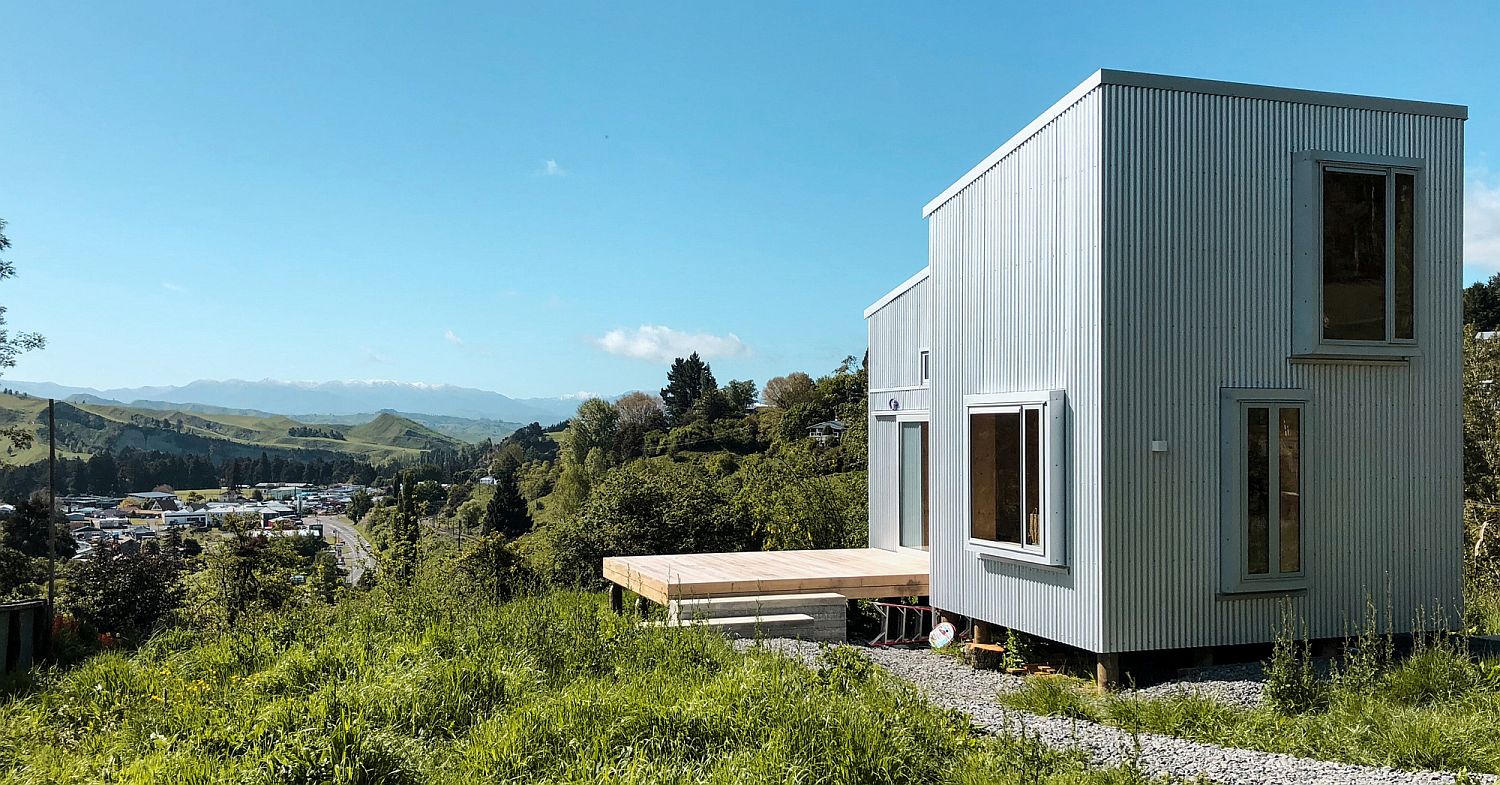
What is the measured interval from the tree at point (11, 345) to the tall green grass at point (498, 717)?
35.8 feet

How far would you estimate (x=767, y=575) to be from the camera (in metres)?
9.38

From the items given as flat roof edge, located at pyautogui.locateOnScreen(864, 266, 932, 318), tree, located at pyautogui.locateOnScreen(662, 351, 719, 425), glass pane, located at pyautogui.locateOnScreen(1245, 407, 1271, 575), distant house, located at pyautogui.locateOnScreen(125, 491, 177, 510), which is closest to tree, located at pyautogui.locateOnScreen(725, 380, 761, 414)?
tree, located at pyautogui.locateOnScreen(662, 351, 719, 425)

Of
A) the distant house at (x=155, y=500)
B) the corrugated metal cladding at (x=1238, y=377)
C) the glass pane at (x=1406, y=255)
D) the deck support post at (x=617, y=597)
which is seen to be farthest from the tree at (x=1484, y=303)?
the distant house at (x=155, y=500)

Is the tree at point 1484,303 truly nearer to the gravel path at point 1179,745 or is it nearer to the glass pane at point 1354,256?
the glass pane at point 1354,256

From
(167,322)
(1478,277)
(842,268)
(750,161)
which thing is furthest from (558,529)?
(1478,277)

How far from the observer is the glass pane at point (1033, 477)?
7.50 metres

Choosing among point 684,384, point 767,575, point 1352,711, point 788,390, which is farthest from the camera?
point 684,384

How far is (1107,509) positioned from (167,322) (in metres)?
43.5

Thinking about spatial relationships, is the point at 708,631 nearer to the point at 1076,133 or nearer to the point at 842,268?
the point at 1076,133

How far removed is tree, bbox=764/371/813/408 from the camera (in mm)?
57575

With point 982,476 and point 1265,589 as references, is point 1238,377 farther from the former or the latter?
point 982,476

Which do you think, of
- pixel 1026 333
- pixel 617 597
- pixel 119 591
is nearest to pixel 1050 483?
pixel 1026 333

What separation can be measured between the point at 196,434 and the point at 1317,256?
2601 inches

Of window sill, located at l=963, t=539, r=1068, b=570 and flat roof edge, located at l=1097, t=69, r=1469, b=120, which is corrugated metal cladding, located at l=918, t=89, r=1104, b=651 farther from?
flat roof edge, located at l=1097, t=69, r=1469, b=120
